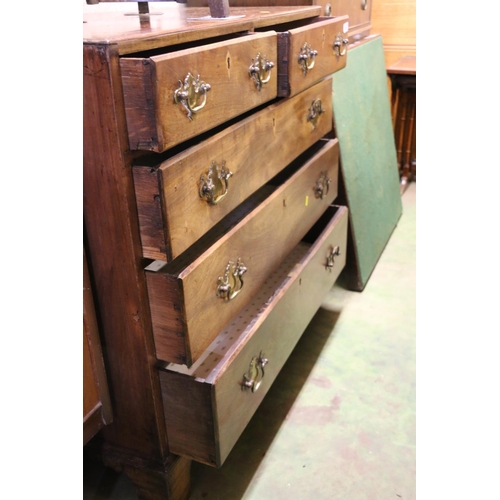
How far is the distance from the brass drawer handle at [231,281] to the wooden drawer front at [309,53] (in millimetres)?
394

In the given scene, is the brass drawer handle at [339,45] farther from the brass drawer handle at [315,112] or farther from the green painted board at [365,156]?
the green painted board at [365,156]

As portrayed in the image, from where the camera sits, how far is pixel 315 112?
135 cm

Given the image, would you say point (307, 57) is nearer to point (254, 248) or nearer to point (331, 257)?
point (254, 248)

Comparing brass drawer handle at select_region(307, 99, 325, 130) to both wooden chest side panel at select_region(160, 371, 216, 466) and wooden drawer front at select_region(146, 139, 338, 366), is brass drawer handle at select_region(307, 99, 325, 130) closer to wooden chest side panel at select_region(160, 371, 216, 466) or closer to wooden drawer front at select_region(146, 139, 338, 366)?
wooden drawer front at select_region(146, 139, 338, 366)

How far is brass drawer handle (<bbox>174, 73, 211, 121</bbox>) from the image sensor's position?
0.73 metres

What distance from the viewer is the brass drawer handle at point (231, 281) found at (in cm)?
92

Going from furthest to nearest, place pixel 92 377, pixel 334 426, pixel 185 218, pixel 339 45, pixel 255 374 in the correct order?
1. pixel 339 45
2. pixel 334 426
3. pixel 255 374
4. pixel 92 377
5. pixel 185 218

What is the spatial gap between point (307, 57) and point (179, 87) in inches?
20.3

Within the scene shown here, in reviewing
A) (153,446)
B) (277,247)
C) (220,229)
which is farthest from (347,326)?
(153,446)

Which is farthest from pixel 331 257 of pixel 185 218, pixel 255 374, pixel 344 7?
pixel 344 7

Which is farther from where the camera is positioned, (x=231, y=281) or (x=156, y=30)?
(x=231, y=281)

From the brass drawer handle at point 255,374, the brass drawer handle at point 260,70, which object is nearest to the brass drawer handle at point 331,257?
the brass drawer handle at point 255,374

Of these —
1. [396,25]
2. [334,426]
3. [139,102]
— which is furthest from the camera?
[396,25]

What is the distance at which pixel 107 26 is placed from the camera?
33.0 inches
